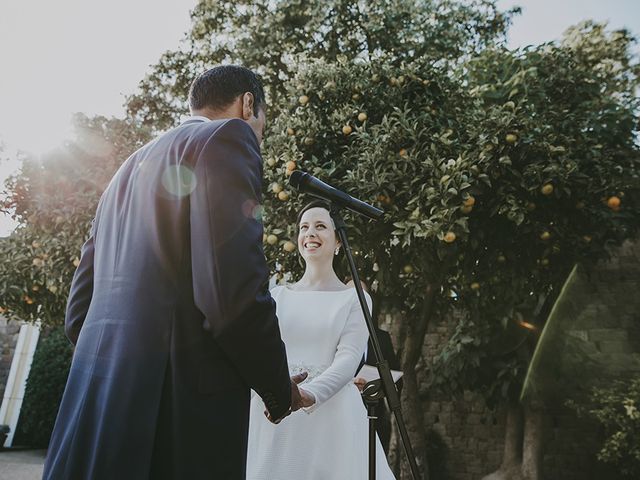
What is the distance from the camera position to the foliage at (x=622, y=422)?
5.94m

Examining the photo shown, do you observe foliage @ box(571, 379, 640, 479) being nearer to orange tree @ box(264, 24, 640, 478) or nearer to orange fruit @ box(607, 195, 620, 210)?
orange tree @ box(264, 24, 640, 478)

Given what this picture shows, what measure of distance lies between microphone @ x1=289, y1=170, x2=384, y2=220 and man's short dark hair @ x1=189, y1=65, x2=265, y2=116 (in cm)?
49

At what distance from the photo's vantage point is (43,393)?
32.1ft

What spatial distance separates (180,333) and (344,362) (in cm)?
119

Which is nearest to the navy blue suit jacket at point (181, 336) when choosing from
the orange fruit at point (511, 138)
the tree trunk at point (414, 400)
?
the orange fruit at point (511, 138)

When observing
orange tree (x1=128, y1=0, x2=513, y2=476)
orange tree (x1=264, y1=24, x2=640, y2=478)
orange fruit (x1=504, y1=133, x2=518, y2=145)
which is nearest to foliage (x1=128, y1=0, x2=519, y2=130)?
orange tree (x1=128, y1=0, x2=513, y2=476)

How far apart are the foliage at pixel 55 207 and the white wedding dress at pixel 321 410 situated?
393cm

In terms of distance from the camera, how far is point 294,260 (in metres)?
5.14

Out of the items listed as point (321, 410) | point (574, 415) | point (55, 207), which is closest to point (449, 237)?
point (321, 410)

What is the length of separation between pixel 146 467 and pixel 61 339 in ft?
34.9

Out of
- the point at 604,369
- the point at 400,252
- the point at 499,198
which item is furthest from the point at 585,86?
the point at 604,369

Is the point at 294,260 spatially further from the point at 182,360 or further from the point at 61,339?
the point at 61,339

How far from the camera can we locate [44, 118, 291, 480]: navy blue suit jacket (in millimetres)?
1215

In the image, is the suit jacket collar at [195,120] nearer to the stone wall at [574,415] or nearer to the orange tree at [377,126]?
the orange tree at [377,126]
